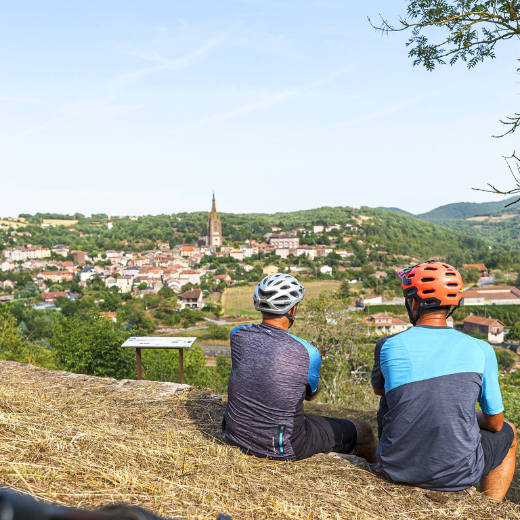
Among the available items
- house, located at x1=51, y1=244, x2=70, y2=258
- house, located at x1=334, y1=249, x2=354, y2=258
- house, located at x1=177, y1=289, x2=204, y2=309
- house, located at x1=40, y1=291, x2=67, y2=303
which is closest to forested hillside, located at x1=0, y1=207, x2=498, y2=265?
house, located at x1=334, y1=249, x2=354, y2=258

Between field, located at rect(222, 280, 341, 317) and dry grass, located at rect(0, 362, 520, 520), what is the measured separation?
5221 cm

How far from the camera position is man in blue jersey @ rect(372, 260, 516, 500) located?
200 centimetres

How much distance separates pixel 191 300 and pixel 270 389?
6689cm

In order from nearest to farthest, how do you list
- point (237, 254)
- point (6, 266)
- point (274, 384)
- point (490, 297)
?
point (274, 384) < point (490, 297) < point (6, 266) < point (237, 254)

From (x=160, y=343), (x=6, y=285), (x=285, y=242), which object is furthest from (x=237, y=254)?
(x=160, y=343)

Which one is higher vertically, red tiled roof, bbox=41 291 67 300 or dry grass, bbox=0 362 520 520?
dry grass, bbox=0 362 520 520

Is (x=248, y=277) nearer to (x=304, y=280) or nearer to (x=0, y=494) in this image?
(x=304, y=280)

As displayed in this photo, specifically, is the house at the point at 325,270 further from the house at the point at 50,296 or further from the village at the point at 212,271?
the house at the point at 50,296

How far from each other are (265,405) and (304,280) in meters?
72.0

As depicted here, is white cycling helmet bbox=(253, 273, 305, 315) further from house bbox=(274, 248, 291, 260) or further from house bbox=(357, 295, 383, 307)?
house bbox=(274, 248, 291, 260)

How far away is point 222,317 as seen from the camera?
195ft

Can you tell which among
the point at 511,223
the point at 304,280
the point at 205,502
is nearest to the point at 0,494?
the point at 205,502

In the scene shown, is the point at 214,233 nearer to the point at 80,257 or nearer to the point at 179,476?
the point at 80,257

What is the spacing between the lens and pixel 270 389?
2361 mm
